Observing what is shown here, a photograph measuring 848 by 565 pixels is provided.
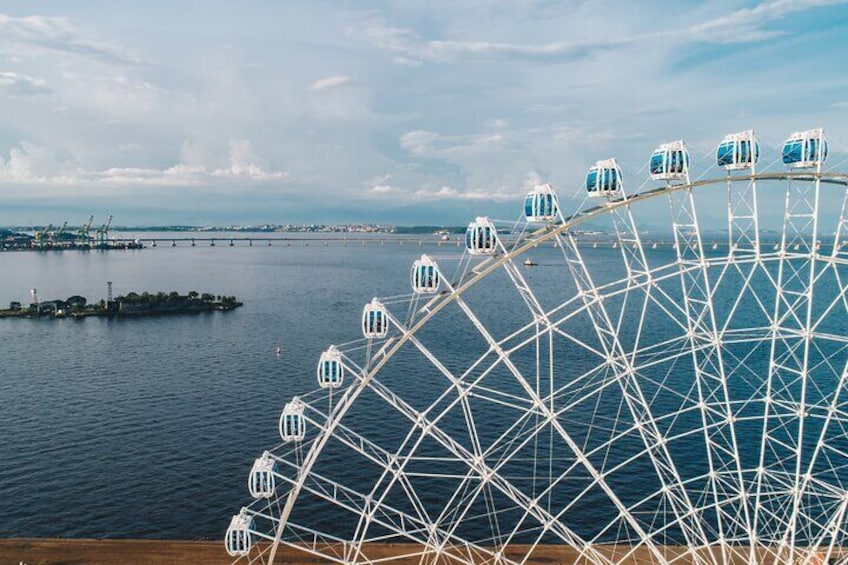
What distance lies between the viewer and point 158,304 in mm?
155625

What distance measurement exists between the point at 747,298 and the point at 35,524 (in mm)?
161054

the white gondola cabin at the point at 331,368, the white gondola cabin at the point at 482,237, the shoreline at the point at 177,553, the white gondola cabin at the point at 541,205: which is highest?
the white gondola cabin at the point at 541,205

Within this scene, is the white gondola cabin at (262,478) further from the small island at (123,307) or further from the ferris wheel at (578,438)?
the small island at (123,307)

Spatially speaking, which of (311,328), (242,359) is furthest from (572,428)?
(311,328)

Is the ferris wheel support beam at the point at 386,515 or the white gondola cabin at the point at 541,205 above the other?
the white gondola cabin at the point at 541,205

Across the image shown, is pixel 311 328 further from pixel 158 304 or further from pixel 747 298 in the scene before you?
pixel 747 298

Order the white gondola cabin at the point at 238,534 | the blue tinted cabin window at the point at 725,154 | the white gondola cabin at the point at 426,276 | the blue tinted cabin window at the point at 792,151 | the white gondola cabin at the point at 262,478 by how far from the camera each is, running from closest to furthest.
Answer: the white gondola cabin at the point at 426,276 → the blue tinted cabin window at the point at 792,151 → the blue tinted cabin window at the point at 725,154 → the white gondola cabin at the point at 262,478 → the white gondola cabin at the point at 238,534

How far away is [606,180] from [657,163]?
2.96 metres

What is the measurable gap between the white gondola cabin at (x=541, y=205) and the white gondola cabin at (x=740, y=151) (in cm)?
1007

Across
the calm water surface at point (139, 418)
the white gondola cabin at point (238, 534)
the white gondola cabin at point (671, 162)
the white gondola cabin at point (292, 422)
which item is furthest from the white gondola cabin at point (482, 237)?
the calm water surface at point (139, 418)

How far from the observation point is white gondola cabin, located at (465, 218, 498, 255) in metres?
29.9

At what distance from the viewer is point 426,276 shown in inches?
1217

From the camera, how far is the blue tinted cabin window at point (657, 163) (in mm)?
31422

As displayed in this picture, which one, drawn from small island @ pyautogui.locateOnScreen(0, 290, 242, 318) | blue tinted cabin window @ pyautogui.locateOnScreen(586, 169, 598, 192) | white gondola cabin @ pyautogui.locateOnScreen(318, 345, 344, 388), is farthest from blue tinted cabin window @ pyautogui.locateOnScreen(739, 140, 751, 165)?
small island @ pyautogui.locateOnScreen(0, 290, 242, 318)
